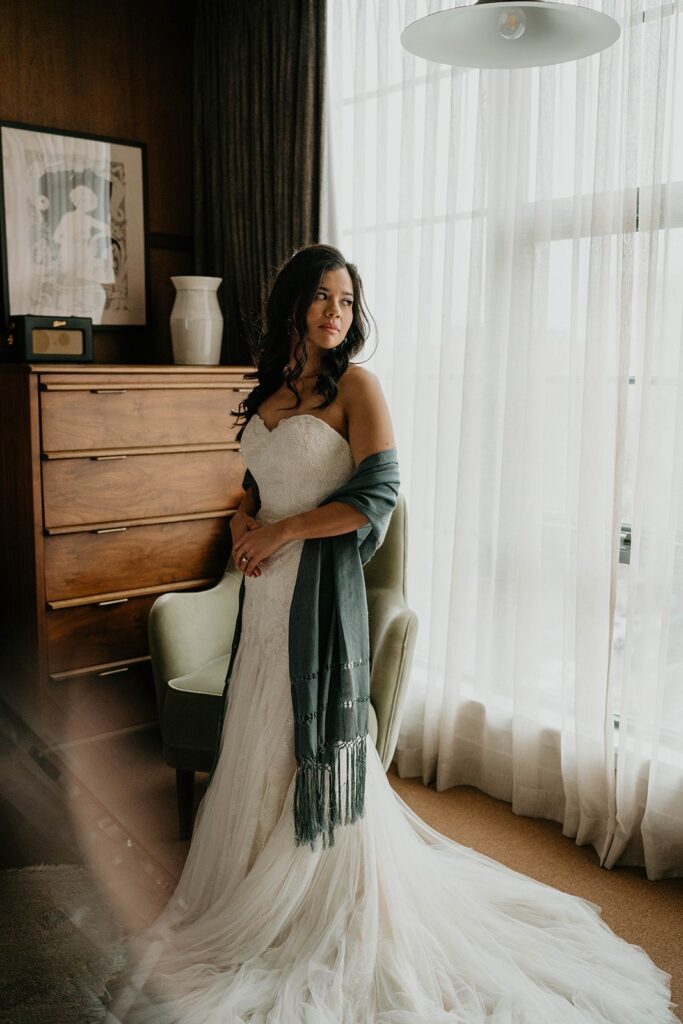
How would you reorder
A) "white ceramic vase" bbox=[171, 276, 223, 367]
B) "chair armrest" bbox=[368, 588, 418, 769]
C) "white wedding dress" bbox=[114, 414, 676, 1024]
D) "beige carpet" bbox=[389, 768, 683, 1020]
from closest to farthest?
"white wedding dress" bbox=[114, 414, 676, 1024], "beige carpet" bbox=[389, 768, 683, 1020], "chair armrest" bbox=[368, 588, 418, 769], "white ceramic vase" bbox=[171, 276, 223, 367]

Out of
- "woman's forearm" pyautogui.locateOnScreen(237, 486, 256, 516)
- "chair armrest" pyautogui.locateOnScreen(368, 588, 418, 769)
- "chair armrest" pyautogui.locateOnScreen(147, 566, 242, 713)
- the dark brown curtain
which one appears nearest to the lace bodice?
"woman's forearm" pyautogui.locateOnScreen(237, 486, 256, 516)

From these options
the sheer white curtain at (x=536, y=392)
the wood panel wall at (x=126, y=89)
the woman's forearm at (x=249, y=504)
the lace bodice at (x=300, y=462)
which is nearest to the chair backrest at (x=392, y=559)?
the sheer white curtain at (x=536, y=392)

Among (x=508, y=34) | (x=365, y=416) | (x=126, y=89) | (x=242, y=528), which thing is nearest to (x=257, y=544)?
(x=242, y=528)

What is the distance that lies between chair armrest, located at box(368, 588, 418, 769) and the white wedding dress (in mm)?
259

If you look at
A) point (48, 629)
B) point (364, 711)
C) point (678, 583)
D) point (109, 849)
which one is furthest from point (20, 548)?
point (678, 583)

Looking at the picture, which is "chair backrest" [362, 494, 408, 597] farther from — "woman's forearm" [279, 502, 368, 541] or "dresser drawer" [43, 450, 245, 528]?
"dresser drawer" [43, 450, 245, 528]

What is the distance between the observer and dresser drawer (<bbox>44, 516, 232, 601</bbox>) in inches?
125

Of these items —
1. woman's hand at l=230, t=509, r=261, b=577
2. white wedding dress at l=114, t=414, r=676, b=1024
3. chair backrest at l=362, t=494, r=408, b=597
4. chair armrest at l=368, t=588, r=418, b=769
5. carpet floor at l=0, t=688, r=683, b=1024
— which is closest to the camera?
carpet floor at l=0, t=688, r=683, b=1024

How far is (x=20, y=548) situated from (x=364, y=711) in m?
1.63

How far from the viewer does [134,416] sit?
10.8 feet

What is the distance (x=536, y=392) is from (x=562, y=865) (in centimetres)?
145

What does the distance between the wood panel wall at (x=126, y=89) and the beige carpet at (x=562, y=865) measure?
2350 mm

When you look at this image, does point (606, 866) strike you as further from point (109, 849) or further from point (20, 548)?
point (20, 548)

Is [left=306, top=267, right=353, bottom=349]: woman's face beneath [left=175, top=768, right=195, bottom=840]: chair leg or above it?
above
